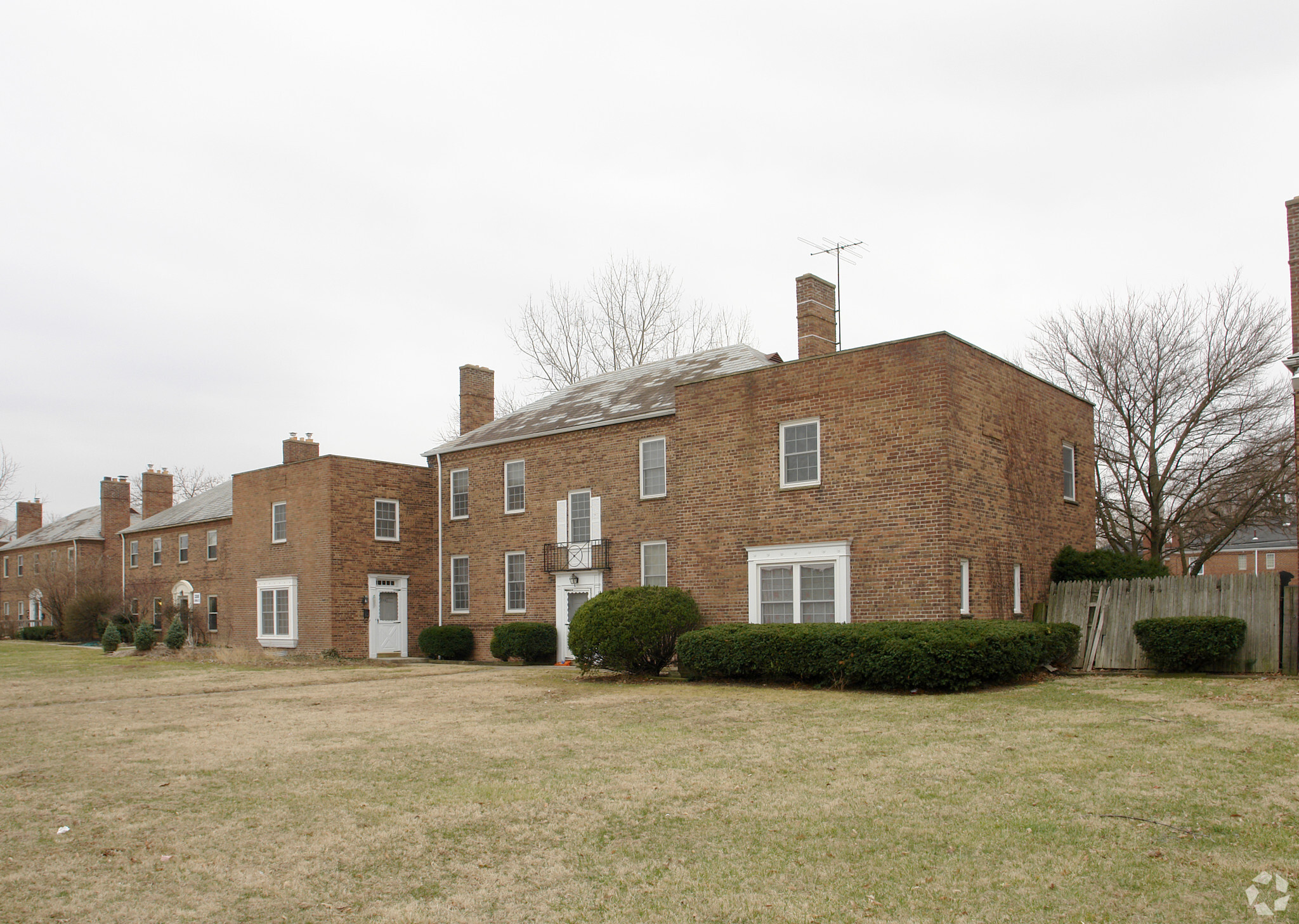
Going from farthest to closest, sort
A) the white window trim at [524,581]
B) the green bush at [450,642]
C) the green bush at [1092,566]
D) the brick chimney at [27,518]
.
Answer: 1. the brick chimney at [27,518]
2. the green bush at [450,642]
3. the white window trim at [524,581]
4. the green bush at [1092,566]

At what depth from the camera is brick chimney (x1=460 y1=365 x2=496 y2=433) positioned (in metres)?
31.9

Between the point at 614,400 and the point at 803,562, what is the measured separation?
9.66 metres

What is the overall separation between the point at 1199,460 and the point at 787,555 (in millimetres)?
17173

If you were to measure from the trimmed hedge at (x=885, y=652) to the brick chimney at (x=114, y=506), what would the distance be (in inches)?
1480

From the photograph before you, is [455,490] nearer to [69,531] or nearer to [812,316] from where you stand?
[812,316]

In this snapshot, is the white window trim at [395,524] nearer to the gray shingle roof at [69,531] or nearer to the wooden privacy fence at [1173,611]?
the wooden privacy fence at [1173,611]

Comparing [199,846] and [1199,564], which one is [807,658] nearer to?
[199,846]

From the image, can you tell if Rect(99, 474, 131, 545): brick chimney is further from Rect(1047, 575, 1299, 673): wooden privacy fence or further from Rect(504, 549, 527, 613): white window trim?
Rect(1047, 575, 1299, 673): wooden privacy fence

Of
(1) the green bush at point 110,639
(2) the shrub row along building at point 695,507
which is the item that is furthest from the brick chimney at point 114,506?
(1) the green bush at point 110,639

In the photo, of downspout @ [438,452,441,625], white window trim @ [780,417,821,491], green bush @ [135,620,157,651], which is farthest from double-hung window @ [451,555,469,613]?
white window trim @ [780,417,821,491]

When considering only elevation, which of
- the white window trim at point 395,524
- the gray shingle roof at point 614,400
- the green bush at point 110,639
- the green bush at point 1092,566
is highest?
the gray shingle roof at point 614,400

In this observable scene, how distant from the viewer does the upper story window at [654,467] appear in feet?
78.3

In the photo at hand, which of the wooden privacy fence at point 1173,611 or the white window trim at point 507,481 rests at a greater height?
the white window trim at point 507,481

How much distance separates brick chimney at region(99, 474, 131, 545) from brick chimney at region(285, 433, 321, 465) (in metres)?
17.1
